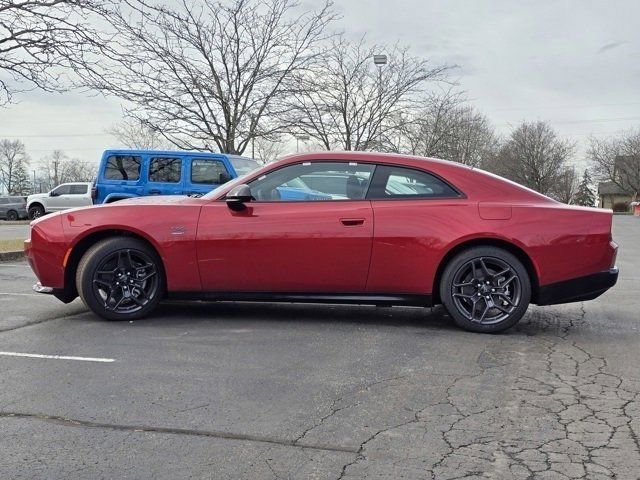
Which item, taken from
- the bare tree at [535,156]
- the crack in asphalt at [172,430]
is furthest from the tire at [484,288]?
the bare tree at [535,156]

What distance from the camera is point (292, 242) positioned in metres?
5.19

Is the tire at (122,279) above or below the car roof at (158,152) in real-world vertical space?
below

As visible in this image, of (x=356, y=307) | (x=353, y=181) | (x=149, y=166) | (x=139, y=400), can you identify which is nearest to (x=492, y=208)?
(x=353, y=181)

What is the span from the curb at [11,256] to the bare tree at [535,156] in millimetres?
61393

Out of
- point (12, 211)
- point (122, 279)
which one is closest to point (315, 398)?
point (122, 279)

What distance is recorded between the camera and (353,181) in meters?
5.35

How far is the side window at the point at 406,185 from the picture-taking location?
5297 mm

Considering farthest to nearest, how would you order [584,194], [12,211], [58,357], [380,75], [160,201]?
[584,194] → [12,211] → [380,75] → [160,201] → [58,357]

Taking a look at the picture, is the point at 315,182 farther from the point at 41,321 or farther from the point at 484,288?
the point at 41,321

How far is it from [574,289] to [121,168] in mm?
10386

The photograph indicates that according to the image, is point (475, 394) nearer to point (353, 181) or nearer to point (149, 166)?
point (353, 181)

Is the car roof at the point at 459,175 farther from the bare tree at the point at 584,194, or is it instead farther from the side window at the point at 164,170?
the bare tree at the point at 584,194

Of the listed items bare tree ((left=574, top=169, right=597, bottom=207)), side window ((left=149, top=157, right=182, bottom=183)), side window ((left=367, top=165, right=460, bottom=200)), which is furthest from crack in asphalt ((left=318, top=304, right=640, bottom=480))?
bare tree ((left=574, top=169, right=597, bottom=207))

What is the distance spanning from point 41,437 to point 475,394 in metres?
2.36
